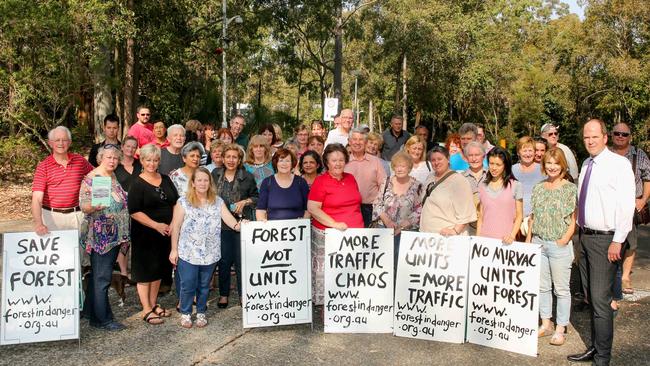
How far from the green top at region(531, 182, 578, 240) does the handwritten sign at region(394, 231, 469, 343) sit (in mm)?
685

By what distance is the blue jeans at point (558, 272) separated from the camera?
5227 mm

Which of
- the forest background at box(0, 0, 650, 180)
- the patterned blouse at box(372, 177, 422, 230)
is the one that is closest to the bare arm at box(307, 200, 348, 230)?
the patterned blouse at box(372, 177, 422, 230)

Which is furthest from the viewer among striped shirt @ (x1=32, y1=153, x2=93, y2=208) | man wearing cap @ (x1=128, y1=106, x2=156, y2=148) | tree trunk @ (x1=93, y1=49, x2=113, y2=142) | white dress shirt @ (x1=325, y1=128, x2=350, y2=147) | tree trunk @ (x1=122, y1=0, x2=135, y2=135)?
tree trunk @ (x1=122, y1=0, x2=135, y2=135)

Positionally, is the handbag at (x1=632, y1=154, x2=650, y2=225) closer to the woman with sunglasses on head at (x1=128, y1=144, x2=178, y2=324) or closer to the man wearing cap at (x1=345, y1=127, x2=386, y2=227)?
the man wearing cap at (x1=345, y1=127, x2=386, y2=227)

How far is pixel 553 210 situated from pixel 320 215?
7.06ft

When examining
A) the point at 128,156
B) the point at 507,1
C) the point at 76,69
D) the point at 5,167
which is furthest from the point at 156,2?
the point at 507,1

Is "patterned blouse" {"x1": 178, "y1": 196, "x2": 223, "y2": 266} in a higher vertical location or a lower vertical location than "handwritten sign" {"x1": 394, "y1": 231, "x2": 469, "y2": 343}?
higher

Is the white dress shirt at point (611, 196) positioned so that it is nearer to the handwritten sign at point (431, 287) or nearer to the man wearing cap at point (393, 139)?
the handwritten sign at point (431, 287)

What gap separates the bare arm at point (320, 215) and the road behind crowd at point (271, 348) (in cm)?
104

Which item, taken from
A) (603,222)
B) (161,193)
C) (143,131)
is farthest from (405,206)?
(143,131)

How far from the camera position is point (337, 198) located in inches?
228

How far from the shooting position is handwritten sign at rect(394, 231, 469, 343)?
5.32m

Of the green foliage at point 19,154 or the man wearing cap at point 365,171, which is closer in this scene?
the man wearing cap at point 365,171

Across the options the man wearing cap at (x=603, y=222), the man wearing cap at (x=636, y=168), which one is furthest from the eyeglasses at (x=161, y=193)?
the man wearing cap at (x=636, y=168)
